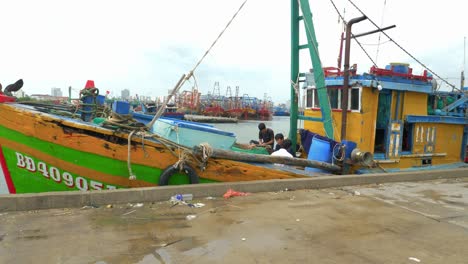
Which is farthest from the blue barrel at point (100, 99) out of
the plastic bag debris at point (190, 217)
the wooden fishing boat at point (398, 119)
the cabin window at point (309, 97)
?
the cabin window at point (309, 97)

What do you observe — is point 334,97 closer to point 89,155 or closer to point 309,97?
point 309,97

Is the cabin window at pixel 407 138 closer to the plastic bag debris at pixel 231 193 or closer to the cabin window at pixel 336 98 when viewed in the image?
the cabin window at pixel 336 98

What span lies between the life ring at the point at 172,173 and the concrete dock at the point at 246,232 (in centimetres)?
47

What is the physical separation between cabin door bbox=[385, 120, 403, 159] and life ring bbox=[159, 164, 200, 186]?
4.65 m

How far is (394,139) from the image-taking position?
782cm

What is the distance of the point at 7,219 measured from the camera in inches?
150

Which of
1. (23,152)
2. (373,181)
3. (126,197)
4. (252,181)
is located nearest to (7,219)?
(126,197)

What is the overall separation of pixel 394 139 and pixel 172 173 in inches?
203

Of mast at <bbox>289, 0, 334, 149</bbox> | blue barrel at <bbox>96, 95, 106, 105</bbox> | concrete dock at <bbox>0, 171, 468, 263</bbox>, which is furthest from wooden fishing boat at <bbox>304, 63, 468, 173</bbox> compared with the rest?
blue barrel at <bbox>96, 95, 106, 105</bbox>

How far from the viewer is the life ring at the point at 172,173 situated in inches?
201

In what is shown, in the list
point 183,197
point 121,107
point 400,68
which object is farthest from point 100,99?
point 400,68

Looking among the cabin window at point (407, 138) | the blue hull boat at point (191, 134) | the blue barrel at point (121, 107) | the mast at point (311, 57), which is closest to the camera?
the blue barrel at point (121, 107)

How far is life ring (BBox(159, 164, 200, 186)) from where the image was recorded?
5109 millimetres

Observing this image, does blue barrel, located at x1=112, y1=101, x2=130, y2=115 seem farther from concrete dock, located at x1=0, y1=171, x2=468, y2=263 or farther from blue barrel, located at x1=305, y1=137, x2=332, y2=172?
blue barrel, located at x1=305, y1=137, x2=332, y2=172
